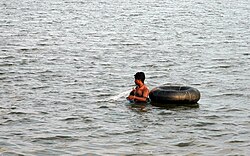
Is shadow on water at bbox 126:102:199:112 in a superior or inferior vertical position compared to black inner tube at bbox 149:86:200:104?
inferior

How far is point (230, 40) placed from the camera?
105 feet

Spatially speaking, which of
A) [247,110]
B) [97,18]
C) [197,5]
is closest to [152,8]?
[197,5]

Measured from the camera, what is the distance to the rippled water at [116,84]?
13.3 m

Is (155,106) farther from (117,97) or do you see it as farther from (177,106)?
(117,97)

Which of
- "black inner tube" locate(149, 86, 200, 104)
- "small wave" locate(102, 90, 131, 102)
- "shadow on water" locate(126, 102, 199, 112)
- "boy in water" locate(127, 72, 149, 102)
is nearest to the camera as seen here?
"black inner tube" locate(149, 86, 200, 104)

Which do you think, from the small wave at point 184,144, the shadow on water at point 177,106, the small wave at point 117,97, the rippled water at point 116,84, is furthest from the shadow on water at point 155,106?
the small wave at point 184,144

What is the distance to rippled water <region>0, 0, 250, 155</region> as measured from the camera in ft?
43.5

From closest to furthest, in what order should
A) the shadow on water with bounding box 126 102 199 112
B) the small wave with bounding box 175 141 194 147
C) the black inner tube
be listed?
the small wave with bounding box 175 141 194 147 < the black inner tube < the shadow on water with bounding box 126 102 199 112

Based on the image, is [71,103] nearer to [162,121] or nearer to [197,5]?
[162,121]

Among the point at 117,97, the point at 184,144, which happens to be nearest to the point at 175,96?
the point at 117,97

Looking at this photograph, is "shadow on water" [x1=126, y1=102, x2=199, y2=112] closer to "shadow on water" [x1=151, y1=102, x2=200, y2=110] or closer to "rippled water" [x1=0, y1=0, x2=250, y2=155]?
"shadow on water" [x1=151, y1=102, x2=200, y2=110]

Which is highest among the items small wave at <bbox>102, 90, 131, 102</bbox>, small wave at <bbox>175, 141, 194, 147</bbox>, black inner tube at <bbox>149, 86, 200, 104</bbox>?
black inner tube at <bbox>149, 86, 200, 104</bbox>

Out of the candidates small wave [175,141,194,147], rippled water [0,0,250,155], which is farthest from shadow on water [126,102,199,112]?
small wave [175,141,194,147]

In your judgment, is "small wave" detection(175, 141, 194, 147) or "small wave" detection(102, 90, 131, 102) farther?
"small wave" detection(102, 90, 131, 102)
